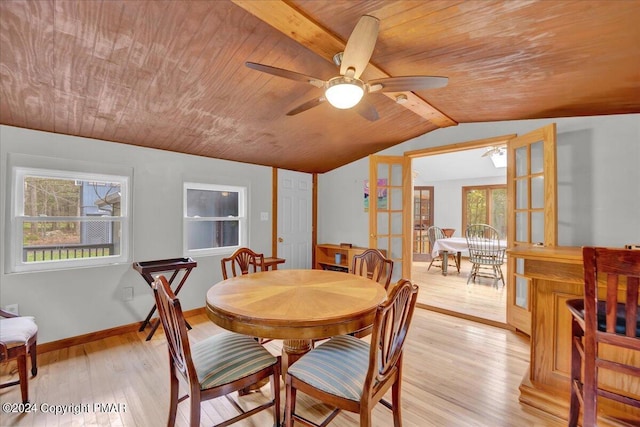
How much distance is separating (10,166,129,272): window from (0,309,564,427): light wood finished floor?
861 mm

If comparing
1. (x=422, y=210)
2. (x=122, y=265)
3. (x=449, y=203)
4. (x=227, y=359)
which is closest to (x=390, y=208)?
(x=227, y=359)

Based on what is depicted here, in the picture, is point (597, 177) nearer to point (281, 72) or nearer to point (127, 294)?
point (281, 72)

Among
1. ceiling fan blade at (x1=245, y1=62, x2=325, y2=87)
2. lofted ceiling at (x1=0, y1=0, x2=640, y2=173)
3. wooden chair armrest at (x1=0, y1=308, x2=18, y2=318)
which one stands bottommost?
wooden chair armrest at (x1=0, y1=308, x2=18, y2=318)

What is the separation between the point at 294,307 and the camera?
1535 millimetres

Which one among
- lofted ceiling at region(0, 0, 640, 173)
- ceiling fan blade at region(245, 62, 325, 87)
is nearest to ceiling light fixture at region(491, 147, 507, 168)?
lofted ceiling at region(0, 0, 640, 173)

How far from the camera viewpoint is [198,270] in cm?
355

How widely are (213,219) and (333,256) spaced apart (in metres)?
2.13

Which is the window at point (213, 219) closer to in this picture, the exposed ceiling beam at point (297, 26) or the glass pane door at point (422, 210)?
the exposed ceiling beam at point (297, 26)

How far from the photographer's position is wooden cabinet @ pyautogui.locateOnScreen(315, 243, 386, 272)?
443 centimetres

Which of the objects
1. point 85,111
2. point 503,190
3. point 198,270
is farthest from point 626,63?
point 503,190

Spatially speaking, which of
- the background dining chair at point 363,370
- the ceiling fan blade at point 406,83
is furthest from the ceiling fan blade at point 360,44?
the background dining chair at point 363,370

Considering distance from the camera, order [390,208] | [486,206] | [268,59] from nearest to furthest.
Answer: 1. [268,59]
2. [390,208]
3. [486,206]

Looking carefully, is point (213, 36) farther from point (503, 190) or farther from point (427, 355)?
point (503, 190)

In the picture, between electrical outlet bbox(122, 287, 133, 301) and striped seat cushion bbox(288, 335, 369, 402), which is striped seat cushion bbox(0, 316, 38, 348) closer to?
electrical outlet bbox(122, 287, 133, 301)
